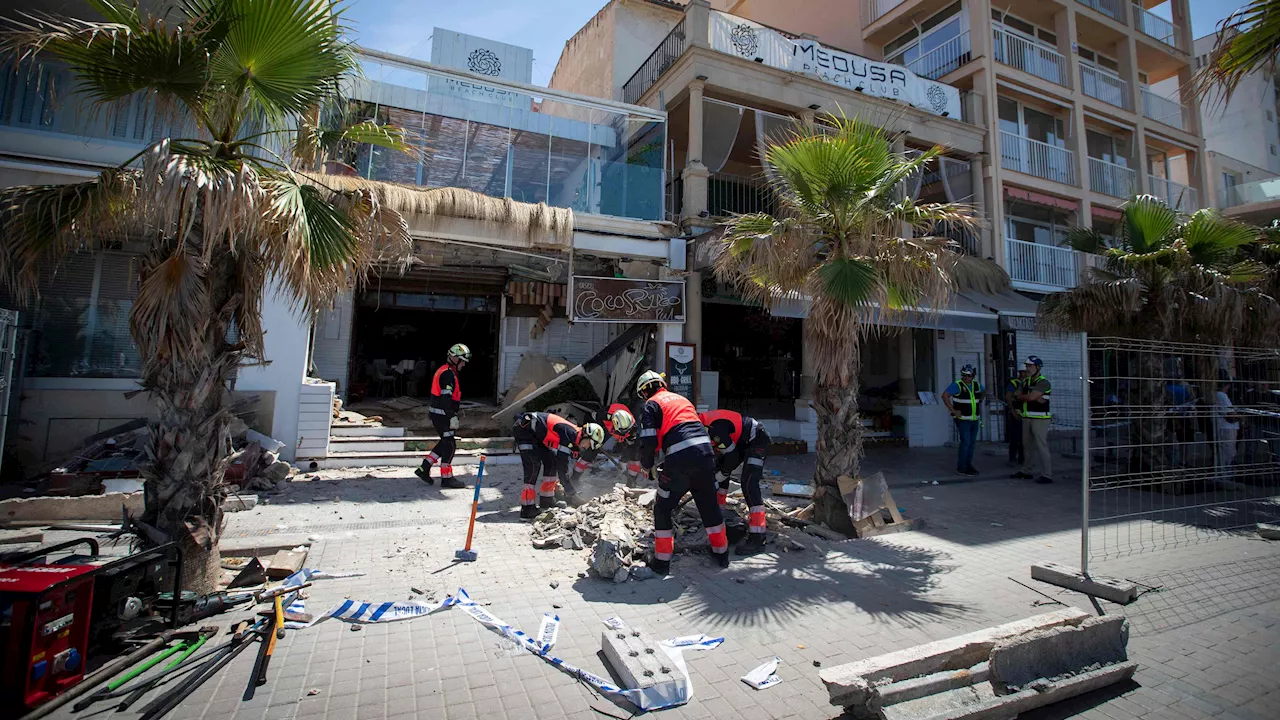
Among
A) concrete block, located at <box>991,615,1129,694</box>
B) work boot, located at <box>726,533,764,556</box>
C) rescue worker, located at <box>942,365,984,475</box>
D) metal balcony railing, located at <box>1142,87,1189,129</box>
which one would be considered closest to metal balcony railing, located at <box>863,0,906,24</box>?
metal balcony railing, located at <box>1142,87,1189,129</box>

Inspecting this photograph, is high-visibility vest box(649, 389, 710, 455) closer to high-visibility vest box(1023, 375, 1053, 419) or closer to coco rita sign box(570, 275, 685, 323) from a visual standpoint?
coco rita sign box(570, 275, 685, 323)

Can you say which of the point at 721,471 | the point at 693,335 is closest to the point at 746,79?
the point at 693,335

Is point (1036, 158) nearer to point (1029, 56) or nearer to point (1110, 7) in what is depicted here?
point (1029, 56)

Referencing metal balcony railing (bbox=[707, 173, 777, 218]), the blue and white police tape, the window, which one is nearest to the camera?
the blue and white police tape

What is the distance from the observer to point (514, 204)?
9609mm

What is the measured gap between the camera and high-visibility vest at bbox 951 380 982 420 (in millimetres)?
9898

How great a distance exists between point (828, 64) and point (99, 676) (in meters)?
15.5

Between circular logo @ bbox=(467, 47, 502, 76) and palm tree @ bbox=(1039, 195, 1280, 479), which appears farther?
circular logo @ bbox=(467, 47, 502, 76)

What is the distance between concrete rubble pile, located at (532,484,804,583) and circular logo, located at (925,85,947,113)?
13.1m

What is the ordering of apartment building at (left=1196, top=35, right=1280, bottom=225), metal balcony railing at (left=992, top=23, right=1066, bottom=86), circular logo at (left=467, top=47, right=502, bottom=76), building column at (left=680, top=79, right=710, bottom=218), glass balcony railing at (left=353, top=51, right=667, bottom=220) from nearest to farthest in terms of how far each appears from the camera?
glass balcony railing at (left=353, top=51, right=667, bottom=220), building column at (left=680, top=79, right=710, bottom=218), circular logo at (left=467, top=47, right=502, bottom=76), metal balcony railing at (left=992, top=23, right=1066, bottom=86), apartment building at (left=1196, top=35, right=1280, bottom=225)

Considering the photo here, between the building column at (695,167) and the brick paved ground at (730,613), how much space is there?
7.24 m

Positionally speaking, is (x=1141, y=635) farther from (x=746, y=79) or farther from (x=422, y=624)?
(x=746, y=79)

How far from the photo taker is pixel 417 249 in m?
9.99

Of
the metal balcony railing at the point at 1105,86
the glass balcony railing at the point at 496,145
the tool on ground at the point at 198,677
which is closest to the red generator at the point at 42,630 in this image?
the tool on ground at the point at 198,677
